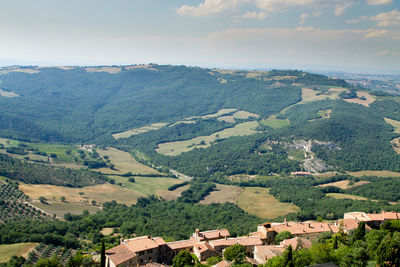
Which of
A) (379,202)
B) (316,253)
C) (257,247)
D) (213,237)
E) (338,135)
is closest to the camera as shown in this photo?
(316,253)

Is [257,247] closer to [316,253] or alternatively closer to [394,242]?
[316,253]

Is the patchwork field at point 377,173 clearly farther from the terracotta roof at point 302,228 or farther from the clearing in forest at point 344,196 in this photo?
the terracotta roof at point 302,228

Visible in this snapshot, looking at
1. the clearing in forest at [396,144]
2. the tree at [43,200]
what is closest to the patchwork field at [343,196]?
the clearing in forest at [396,144]

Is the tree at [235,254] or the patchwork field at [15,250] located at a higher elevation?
the tree at [235,254]

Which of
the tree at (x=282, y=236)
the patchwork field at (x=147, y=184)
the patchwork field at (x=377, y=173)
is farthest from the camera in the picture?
the patchwork field at (x=377, y=173)

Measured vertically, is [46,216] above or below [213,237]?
below

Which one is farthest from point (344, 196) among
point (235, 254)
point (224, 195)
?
point (235, 254)

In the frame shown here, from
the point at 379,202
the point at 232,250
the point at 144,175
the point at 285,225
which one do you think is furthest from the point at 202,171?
the point at 232,250

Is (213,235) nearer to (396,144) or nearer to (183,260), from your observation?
(183,260)
